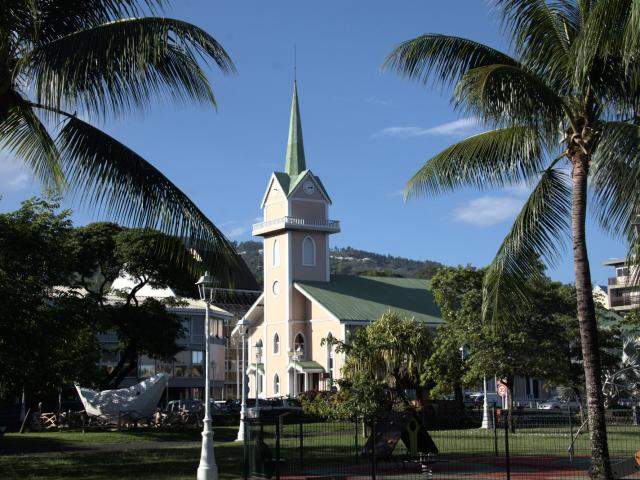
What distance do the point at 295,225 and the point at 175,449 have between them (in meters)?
41.3

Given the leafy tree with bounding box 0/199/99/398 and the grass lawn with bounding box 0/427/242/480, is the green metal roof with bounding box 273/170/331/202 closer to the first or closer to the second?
the grass lawn with bounding box 0/427/242/480

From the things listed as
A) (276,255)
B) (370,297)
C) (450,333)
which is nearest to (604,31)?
(450,333)

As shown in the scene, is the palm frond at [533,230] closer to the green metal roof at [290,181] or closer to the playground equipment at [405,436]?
the playground equipment at [405,436]

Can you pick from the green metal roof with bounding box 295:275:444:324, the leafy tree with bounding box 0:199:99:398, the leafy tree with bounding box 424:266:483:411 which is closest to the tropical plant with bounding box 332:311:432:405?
the leafy tree with bounding box 424:266:483:411

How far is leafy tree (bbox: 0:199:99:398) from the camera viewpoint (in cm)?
2198

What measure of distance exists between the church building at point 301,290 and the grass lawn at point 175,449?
29355mm

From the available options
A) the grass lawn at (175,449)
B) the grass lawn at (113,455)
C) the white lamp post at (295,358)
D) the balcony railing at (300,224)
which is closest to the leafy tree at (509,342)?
the grass lawn at (175,449)

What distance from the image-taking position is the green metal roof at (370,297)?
64562 mm

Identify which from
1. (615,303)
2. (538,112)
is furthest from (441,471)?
(615,303)

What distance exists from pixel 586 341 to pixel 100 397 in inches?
1096

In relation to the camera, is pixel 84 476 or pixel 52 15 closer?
pixel 52 15

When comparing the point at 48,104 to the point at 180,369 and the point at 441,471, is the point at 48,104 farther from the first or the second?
the point at 180,369

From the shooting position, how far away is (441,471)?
67.6 ft

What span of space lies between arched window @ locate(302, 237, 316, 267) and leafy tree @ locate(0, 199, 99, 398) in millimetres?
40898
